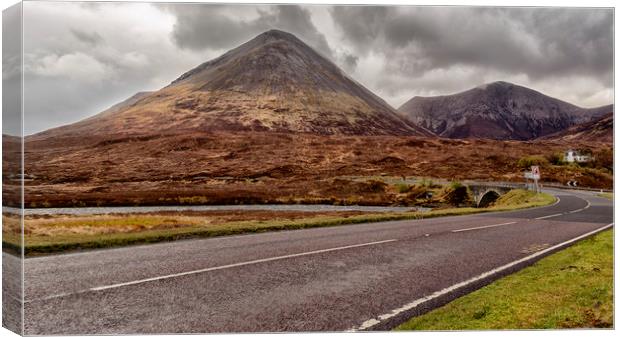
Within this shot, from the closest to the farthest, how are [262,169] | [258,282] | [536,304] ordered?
[536,304] < [258,282] < [262,169]

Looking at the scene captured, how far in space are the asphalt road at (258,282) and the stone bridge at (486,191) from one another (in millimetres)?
26520

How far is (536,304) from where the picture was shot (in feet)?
31.2

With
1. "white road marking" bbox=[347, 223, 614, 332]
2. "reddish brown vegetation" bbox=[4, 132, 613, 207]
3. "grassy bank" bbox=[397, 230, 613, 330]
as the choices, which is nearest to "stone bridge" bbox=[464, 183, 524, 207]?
"reddish brown vegetation" bbox=[4, 132, 613, 207]

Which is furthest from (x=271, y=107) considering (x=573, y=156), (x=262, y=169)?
(x=573, y=156)

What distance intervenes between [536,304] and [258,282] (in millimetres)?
5658

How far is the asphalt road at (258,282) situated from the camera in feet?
27.1

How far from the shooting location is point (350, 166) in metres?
69.1

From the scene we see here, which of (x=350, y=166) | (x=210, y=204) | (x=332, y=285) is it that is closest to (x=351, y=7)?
(x=332, y=285)

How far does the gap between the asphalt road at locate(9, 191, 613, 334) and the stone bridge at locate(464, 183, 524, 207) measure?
26.5 meters

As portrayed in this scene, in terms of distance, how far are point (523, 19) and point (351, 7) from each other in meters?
5.45

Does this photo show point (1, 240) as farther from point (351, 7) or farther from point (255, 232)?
point (351, 7)

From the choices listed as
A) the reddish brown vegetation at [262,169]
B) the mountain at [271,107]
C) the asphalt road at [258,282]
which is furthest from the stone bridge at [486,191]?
the mountain at [271,107]

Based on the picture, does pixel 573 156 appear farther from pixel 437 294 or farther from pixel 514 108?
pixel 514 108

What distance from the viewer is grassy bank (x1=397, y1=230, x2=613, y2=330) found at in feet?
28.6
